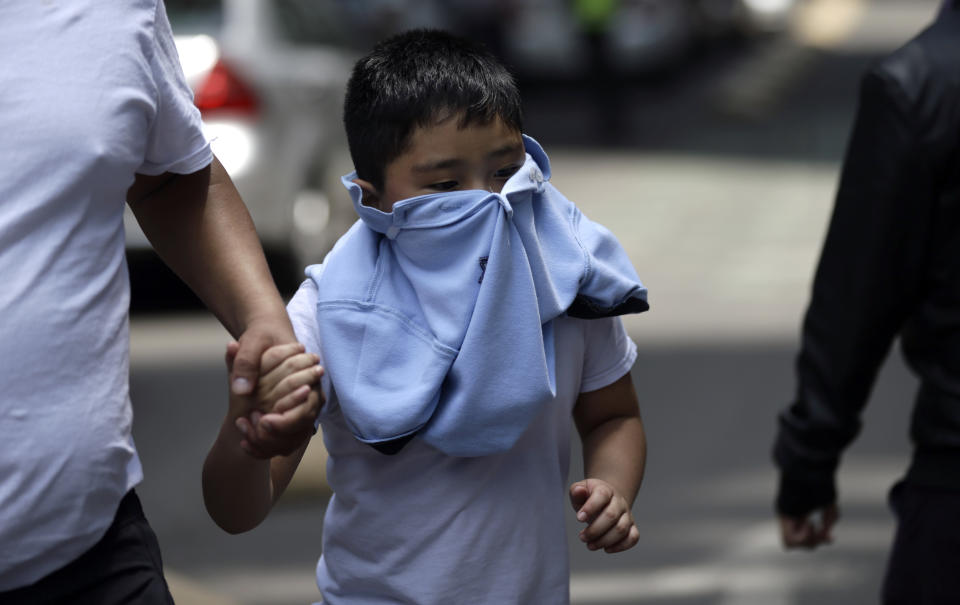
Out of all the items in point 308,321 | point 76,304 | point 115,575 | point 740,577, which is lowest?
point 740,577

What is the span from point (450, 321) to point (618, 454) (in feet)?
1.20

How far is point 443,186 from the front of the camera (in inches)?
Result: 78.2

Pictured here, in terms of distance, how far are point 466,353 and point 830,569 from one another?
3.30m

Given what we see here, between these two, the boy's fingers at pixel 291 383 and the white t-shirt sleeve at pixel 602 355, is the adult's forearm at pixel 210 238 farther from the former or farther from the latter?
the white t-shirt sleeve at pixel 602 355

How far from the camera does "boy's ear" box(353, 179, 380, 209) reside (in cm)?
207

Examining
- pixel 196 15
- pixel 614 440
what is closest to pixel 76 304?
pixel 614 440

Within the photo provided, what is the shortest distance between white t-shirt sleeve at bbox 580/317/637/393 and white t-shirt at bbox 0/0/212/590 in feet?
2.15

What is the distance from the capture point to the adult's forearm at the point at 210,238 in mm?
2014

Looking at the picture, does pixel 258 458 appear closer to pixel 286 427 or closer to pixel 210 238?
pixel 286 427

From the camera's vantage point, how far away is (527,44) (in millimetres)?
20078

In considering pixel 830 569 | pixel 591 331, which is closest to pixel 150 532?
pixel 591 331

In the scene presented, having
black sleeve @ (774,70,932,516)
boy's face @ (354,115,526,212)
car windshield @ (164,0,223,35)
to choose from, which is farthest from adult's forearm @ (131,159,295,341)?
car windshield @ (164,0,223,35)

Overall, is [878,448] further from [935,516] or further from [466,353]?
[466,353]

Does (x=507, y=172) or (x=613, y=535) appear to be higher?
(x=507, y=172)
